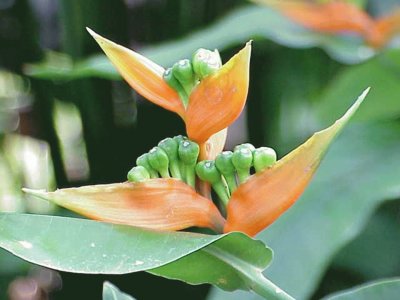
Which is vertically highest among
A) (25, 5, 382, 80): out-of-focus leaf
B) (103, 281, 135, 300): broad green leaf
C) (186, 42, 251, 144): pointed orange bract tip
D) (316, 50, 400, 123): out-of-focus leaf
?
(186, 42, 251, 144): pointed orange bract tip

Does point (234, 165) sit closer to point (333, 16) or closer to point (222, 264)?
point (222, 264)

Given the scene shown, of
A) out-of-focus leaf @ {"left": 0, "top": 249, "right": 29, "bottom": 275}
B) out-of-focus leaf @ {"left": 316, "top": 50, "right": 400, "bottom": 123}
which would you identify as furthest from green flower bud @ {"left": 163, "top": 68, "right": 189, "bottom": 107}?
out-of-focus leaf @ {"left": 0, "top": 249, "right": 29, "bottom": 275}

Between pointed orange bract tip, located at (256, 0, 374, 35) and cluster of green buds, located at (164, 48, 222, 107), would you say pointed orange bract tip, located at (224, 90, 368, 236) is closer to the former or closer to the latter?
cluster of green buds, located at (164, 48, 222, 107)

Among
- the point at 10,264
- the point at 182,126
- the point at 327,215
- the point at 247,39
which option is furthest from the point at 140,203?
the point at 182,126

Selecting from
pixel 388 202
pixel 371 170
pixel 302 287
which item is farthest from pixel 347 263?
pixel 302 287

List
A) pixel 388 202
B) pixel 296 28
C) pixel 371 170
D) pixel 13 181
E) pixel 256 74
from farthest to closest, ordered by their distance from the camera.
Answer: pixel 13 181 < pixel 256 74 < pixel 388 202 < pixel 296 28 < pixel 371 170

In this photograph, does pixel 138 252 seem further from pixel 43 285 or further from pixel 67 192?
pixel 43 285

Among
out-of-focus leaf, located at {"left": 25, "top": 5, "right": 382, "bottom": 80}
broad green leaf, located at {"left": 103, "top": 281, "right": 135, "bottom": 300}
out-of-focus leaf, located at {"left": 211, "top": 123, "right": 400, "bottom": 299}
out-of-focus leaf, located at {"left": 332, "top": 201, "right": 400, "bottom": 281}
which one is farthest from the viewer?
out-of-focus leaf, located at {"left": 332, "top": 201, "right": 400, "bottom": 281}
